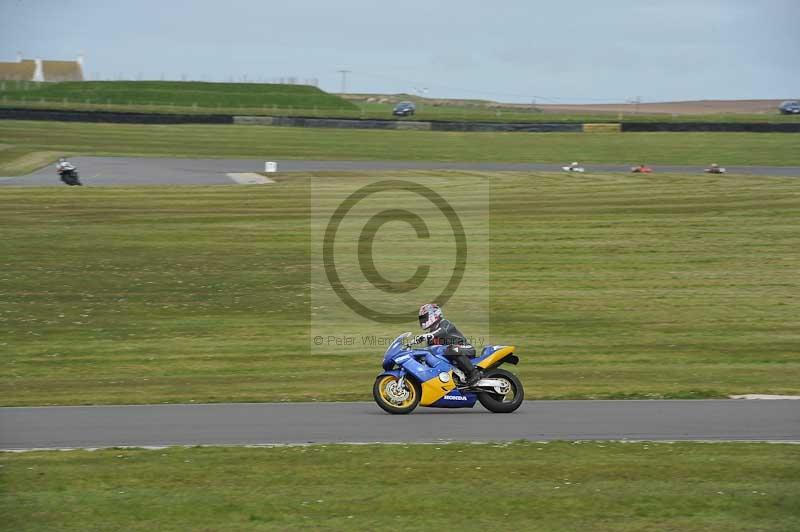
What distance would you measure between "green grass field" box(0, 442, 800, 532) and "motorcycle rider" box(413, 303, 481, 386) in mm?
2628

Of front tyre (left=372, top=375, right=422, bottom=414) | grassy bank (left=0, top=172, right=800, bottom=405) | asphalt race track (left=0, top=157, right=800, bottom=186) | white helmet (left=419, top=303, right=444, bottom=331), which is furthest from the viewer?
asphalt race track (left=0, top=157, right=800, bottom=186)

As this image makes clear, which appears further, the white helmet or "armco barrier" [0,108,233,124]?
"armco barrier" [0,108,233,124]

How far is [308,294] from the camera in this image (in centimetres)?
2488

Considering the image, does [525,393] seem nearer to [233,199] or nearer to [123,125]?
[233,199]

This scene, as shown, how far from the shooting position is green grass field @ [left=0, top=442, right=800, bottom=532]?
9.16 meters

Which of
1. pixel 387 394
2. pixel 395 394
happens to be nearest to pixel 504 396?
pixel 395 394

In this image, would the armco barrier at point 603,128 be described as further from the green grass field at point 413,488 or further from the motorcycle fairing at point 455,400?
the green grass field at point 413,488

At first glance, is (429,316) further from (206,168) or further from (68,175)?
(206,168)

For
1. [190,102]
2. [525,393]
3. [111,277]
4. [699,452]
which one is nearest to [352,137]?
[190,102]

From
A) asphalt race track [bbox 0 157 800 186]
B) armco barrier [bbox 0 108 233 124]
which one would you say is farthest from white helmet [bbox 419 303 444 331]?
armco barrier [bbox 0 108 233 124]

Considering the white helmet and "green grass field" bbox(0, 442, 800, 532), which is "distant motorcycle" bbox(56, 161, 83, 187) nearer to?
the white helmet

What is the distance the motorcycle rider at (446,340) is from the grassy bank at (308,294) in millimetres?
1851

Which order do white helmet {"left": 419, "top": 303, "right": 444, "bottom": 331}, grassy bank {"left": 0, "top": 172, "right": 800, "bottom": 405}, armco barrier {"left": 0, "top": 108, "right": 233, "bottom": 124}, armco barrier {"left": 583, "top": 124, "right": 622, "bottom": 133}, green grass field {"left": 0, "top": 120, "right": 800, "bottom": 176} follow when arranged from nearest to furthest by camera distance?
1. white helmet {"left": 419, "top": 303, "right": 444, "bottom": 331}
2. grassy bank {"left": 0, "top": 172, "right": 800, "bottom": 405}
3. green grass field {"left": 0, "top": 120, "right": 800, "bottom": 176}
4. armco barrier {"left": 0, "top": 108, "right": 233, "bottom": 124}
5. armco barrier {"left": 583, "top": 124, "right": 622, "bottom": 133}

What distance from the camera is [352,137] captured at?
2445 inches
